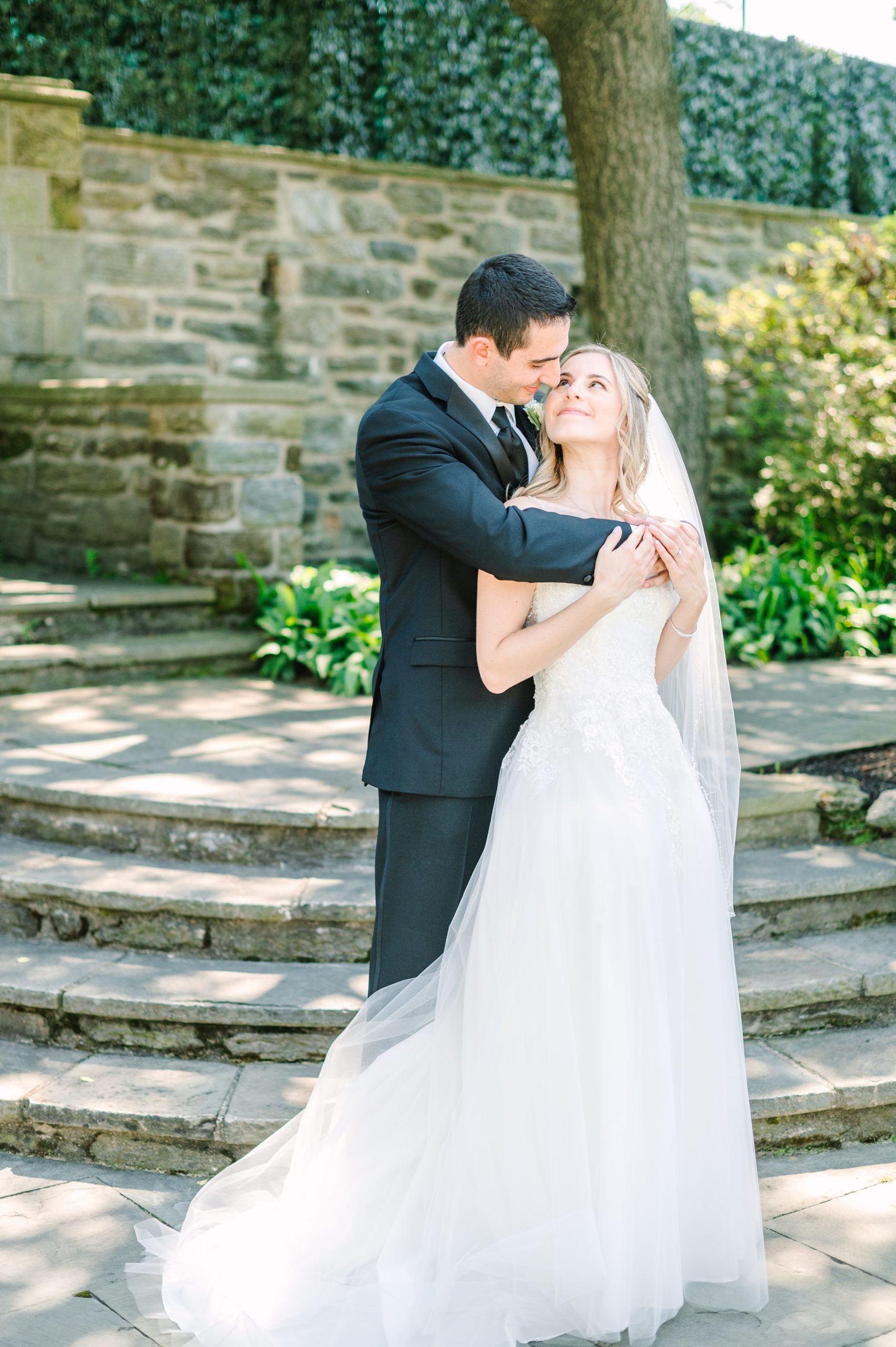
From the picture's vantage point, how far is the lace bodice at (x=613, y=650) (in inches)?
101

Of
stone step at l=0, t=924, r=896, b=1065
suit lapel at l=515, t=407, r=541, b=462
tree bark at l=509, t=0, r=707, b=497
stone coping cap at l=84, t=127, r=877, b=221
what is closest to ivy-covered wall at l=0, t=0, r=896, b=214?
stone coping cap at l=84, t=127, r=877, b=221

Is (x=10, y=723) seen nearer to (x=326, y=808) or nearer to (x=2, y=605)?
(x=2, y=605)

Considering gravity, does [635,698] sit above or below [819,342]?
below

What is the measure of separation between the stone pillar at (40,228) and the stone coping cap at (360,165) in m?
0.23

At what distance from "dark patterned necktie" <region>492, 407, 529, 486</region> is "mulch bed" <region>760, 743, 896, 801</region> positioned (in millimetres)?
2286

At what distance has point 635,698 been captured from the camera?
2.61m

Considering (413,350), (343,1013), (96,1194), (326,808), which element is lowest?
(96,1194)

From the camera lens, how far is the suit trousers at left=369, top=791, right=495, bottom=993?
263cm

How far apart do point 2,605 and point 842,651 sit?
174 inches

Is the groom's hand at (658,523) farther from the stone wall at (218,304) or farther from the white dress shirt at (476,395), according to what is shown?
the stone wall at (218,304)

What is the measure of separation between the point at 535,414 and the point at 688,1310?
188 centimetres

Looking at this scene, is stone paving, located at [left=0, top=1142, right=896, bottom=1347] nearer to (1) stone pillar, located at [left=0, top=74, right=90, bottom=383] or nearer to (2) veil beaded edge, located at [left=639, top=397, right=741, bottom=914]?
(2) veil beaded edge, located at [left=639, top=397, right=741, bottom=914]

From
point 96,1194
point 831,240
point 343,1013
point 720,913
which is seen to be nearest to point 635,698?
point 720,913

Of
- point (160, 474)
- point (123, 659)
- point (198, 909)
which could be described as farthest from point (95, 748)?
point (160, 474)
